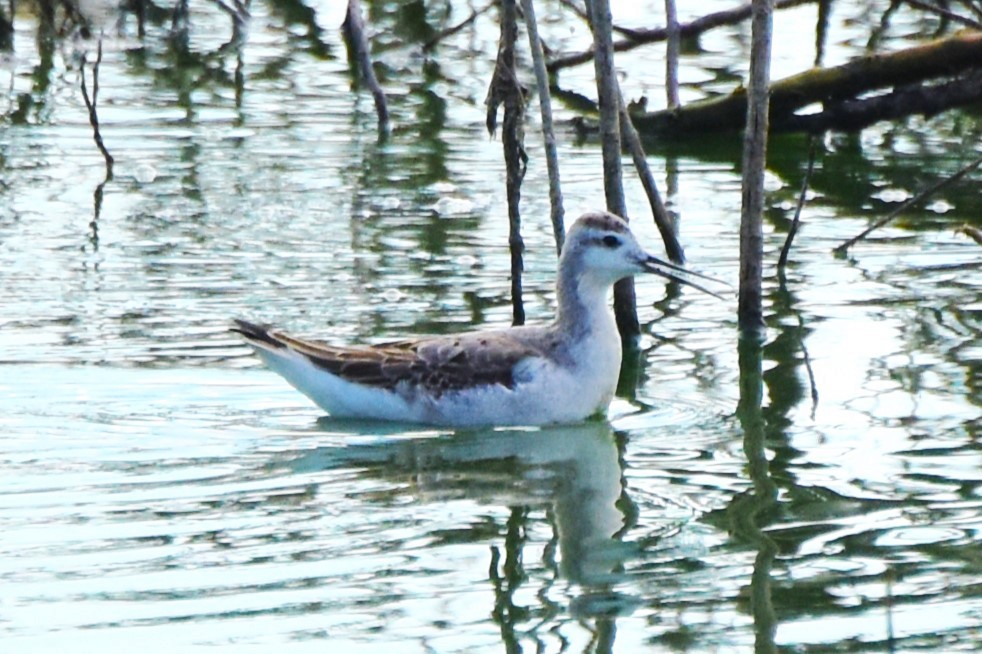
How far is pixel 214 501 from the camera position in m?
8.15

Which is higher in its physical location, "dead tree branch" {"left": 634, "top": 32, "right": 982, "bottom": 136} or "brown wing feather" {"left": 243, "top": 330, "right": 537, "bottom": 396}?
"dead tree branch" {"left": 634, "top": 32, "right": 982, "bottom": 136}

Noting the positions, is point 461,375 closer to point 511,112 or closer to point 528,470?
point 528,470

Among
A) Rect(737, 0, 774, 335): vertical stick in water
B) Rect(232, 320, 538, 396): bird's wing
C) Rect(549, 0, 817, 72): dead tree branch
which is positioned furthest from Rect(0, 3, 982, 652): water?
Rect(549, 0, 817, 72): dead tree branch

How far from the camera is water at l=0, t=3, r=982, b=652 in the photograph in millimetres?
6840

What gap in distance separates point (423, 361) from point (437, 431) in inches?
14.1

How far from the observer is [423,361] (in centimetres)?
957

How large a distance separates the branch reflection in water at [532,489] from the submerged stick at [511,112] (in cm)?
135

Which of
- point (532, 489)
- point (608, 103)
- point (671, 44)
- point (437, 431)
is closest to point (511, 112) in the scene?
point (608, 103)

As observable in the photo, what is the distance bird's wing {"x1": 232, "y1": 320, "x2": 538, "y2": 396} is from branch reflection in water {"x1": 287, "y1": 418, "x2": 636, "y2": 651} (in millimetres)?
247

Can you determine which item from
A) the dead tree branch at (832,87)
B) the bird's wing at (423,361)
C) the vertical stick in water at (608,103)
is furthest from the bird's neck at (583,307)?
the dead tree branch at (832,87)

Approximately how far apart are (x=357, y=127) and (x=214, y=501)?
8.70 m

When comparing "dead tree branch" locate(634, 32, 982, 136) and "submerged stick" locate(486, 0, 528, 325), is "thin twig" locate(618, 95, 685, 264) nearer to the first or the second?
"submerged stick" locate(486, 0, 528, 325)

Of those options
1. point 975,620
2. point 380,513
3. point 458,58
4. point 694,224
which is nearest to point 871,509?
point 975,620

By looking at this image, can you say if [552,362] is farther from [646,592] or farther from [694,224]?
[694,224]
